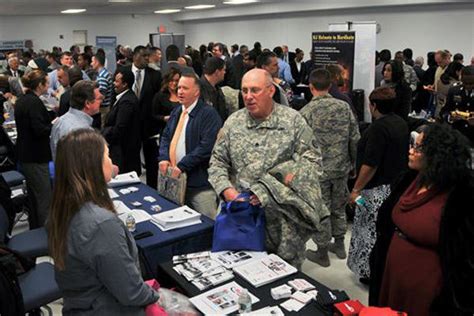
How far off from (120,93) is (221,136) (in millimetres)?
2168

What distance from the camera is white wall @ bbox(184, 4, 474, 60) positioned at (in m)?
10.5

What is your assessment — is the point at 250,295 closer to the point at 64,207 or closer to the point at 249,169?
the point at 249,169

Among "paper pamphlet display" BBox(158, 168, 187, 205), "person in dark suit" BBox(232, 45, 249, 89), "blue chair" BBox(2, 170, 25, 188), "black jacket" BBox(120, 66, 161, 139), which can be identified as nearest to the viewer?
"paper pamphlet display" BBox(158, 168, 187, 205)

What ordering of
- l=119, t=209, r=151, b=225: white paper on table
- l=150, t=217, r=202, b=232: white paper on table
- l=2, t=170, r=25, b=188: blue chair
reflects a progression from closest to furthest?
l=150, t=217, r=202, b=232: white paper on table → l=119, t=209, r=151, b=225: white paper on table → l=2, t=170, r=25, b=188: blue chair

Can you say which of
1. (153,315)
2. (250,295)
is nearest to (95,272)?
(153,315)

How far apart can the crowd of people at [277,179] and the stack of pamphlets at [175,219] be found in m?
0.30

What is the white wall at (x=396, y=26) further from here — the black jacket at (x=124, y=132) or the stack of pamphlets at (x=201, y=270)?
the stack of pamphlets at (x=201, y=270)

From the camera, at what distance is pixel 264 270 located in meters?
2.41

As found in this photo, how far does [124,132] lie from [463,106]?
3.58 meters

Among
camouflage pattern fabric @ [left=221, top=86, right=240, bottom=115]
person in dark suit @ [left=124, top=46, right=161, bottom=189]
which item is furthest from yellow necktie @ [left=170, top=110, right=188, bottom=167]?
person in dark suit @ [left=124, top=46, right=161, bottom=189]

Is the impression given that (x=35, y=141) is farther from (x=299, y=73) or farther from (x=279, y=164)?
(x=299, y=73)

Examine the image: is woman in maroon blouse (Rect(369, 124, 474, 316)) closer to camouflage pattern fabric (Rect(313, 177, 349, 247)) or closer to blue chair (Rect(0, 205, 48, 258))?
camouflage pattern fabric (Rect(313, 177, 349, 247))

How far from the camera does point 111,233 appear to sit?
5.68 feet

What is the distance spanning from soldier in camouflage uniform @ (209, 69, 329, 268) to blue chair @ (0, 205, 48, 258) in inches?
51.6
